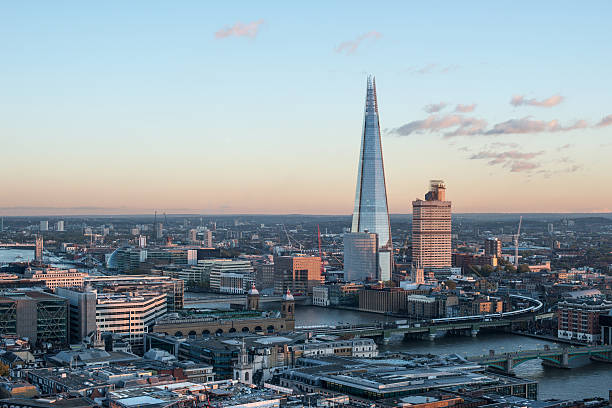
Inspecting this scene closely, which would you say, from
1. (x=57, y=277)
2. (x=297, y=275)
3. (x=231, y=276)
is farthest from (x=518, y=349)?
(x=231, y=276)

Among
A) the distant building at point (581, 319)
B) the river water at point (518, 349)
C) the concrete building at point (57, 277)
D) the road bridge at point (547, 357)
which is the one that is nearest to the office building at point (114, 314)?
the river water at point (518, 349)

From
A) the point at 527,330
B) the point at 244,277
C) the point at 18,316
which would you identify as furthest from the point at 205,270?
the point at 18,316

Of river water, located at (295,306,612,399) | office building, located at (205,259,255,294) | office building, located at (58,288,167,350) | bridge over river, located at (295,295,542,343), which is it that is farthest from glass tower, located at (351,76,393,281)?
office building, located at (58,288,167,350)

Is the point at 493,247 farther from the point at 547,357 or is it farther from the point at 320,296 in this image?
the point at 547,357

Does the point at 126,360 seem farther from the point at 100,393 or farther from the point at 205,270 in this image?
the point at 205,270

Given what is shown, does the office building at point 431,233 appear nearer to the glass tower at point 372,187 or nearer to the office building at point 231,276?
the glass tower at point 372,187
